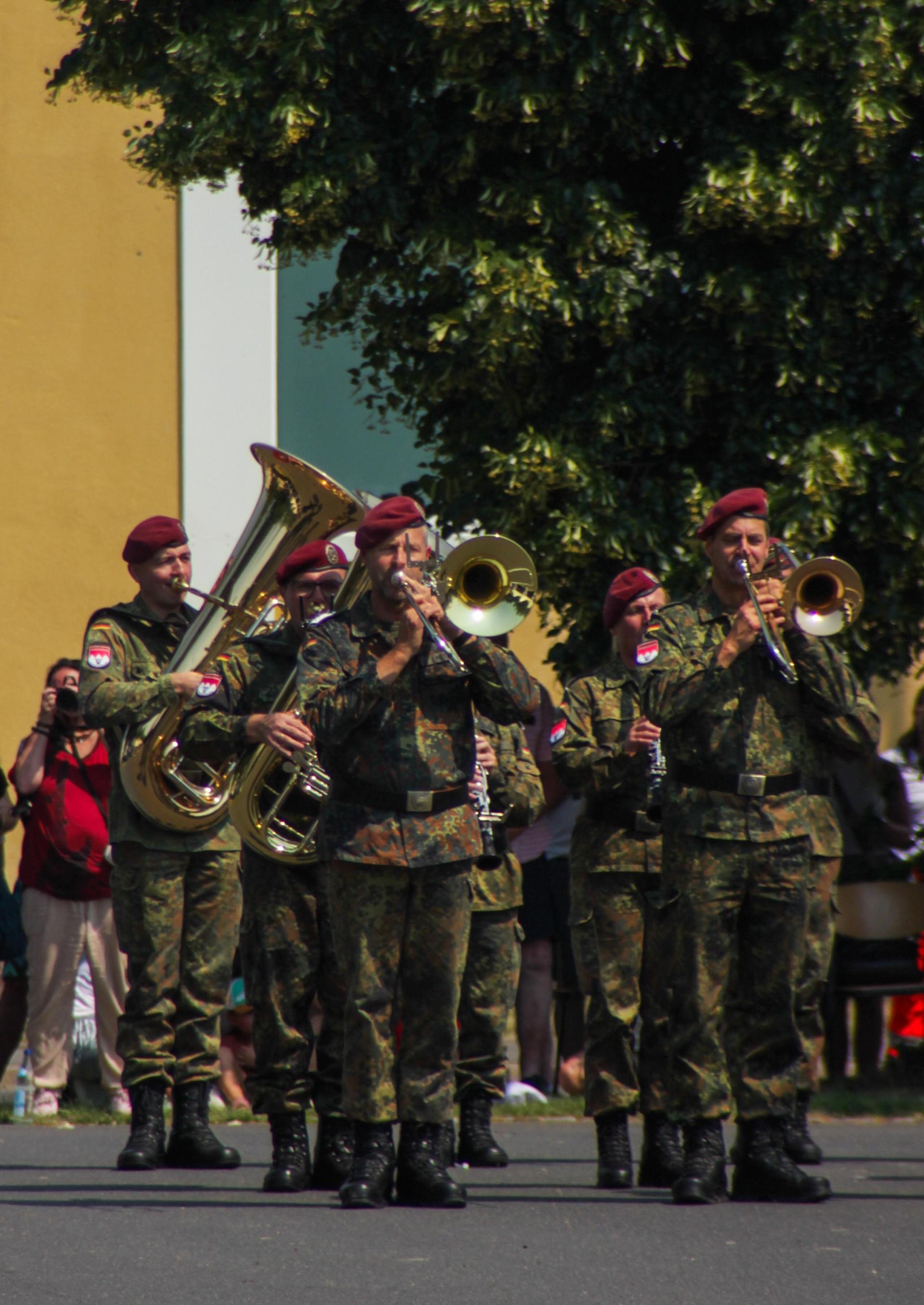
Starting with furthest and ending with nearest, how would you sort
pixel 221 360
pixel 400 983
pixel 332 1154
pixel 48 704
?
pixel 221 360, pixel 48 704, pixel 332 1154, pixel 400 983

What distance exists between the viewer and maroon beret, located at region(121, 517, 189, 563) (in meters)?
7.72

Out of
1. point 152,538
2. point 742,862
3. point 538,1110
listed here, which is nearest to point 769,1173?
point 742,862

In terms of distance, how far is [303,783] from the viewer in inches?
287

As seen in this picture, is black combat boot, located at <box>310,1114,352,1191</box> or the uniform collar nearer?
black combat boot, located at <box>310,1114,352,1191</box>

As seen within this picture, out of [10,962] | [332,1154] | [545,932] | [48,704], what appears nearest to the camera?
[332,1154]

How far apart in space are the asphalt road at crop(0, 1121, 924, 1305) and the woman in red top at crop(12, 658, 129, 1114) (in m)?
1.88

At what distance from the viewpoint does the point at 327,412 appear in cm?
1484

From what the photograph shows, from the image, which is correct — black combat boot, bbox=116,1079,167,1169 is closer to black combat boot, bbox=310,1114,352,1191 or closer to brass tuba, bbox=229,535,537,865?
black combat boot, bbox=310,1114,352,1191

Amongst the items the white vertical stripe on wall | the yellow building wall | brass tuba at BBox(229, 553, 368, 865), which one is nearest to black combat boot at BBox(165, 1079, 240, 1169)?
brass tuba at BBox(229, 553, 368, 865)

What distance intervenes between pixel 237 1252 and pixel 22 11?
404 inches

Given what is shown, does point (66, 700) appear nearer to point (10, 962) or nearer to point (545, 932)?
point (10, 962)

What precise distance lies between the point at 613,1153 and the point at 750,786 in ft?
4.86

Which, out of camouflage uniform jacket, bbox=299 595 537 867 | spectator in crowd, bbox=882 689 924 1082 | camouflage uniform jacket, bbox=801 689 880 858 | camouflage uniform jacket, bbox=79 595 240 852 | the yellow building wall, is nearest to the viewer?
camouflage uniform jacket, bbox=299 595 537 867

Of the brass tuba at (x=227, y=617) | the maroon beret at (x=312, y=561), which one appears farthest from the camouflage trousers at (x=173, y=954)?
the maroon beret at (x=312, y=561)
